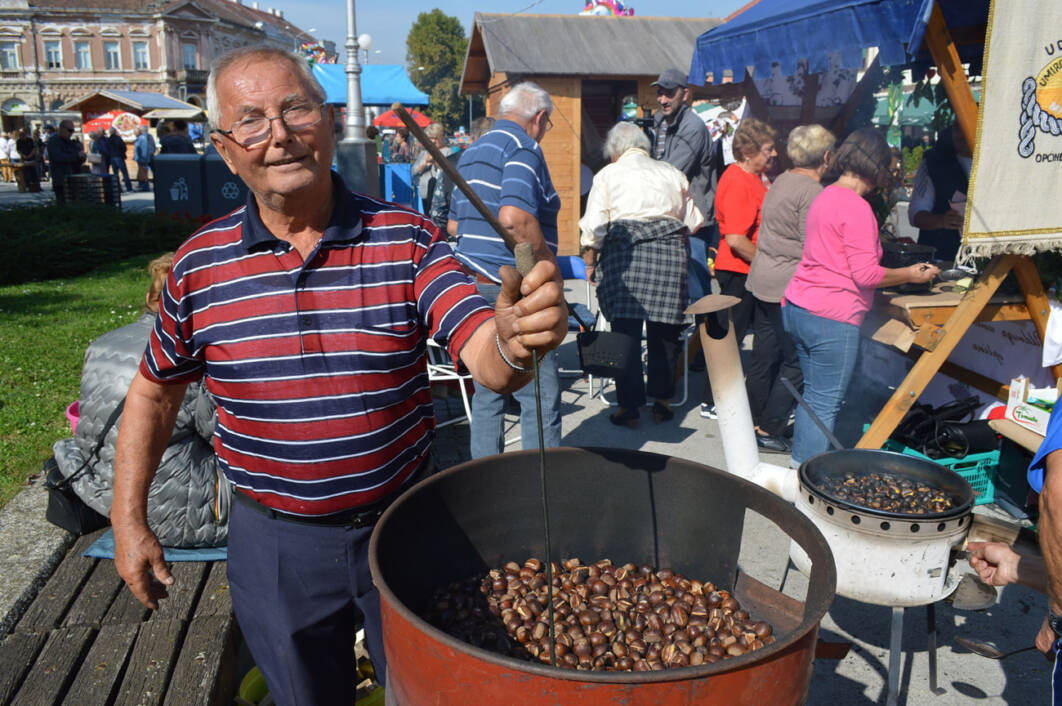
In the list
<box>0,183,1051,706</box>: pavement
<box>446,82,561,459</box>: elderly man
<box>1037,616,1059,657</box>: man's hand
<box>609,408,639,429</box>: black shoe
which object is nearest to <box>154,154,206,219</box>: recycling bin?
<box>0,183,1051,706</box>: pavement

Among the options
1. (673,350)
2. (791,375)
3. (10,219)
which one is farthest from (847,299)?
(10,219)

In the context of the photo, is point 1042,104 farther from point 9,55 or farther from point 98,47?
point 9,55

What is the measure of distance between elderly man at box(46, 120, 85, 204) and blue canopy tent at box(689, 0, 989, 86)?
679 inches

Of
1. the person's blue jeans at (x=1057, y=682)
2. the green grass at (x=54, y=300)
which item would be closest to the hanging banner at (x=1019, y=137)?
the person's blue jeans at (x=1057, y=682)

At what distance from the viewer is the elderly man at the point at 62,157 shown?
18344mm

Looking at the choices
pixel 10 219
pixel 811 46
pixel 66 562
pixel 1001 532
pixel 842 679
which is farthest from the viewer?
pixel 10 219

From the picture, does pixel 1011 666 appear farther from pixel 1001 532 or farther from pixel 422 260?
pixel 422 260

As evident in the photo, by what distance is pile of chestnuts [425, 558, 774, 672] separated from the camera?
1.85 metres

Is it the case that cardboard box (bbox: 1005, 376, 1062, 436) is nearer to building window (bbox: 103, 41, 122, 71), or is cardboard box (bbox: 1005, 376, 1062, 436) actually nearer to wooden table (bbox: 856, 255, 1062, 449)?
wooden table (bbox: 856, 255, 1062, 449)

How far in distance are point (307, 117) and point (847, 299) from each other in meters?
3.12

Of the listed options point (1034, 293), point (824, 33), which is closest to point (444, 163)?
point (1034, 293)

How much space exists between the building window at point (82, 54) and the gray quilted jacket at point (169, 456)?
76992 mm

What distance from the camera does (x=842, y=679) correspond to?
3.09m

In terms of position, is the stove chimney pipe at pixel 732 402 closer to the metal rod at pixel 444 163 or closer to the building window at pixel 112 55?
the metal rod at pixel 444 163
